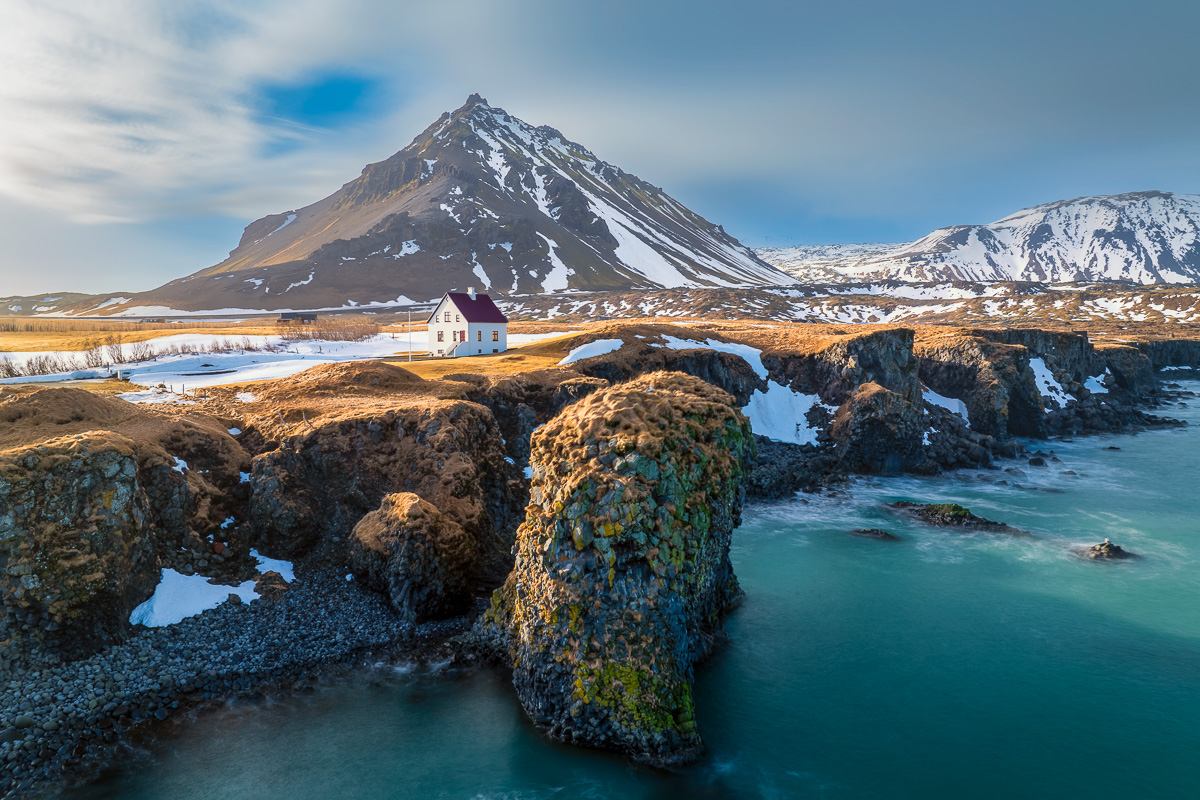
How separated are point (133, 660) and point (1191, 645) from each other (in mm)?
40625

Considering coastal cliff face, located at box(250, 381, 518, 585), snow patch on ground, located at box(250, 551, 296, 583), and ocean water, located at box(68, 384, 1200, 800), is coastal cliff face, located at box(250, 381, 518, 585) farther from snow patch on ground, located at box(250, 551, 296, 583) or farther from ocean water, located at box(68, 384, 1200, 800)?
ocean water, located at box(68, 384, 1200, 800)

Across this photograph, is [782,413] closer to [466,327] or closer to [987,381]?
[987,381]

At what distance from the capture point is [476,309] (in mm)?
70625

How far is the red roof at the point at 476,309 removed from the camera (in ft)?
227

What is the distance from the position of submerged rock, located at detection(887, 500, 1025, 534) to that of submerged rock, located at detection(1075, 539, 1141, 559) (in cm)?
362

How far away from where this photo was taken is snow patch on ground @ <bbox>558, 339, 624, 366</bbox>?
5794 cm

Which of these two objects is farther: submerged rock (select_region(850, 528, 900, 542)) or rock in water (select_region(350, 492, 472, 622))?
submerged rock (select_region(850, 528, 900, 542))

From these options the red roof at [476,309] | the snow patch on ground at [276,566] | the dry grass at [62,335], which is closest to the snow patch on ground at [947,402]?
the red roof at [476,309]

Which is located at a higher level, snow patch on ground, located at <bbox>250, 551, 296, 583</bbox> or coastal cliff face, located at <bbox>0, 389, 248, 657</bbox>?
coastal cliff face, located at <bbox>0, 389, 248, 657</bbox>

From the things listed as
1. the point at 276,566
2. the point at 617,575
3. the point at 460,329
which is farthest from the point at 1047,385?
the point at 276,566

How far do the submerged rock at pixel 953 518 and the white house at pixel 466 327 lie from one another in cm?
4882

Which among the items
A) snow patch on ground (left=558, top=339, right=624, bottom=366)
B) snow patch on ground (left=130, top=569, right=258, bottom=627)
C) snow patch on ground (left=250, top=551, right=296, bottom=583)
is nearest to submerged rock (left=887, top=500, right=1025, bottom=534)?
snow patch on ground (left=558, top=339, right=624, bottom=366)

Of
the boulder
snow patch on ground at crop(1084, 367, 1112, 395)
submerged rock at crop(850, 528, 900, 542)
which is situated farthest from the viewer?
snow patch on ground at crop(1084, 367, 1112, 395)

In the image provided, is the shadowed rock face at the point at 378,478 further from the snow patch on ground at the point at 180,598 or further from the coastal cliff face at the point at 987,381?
the coastal cliff face at the point at 987,381
